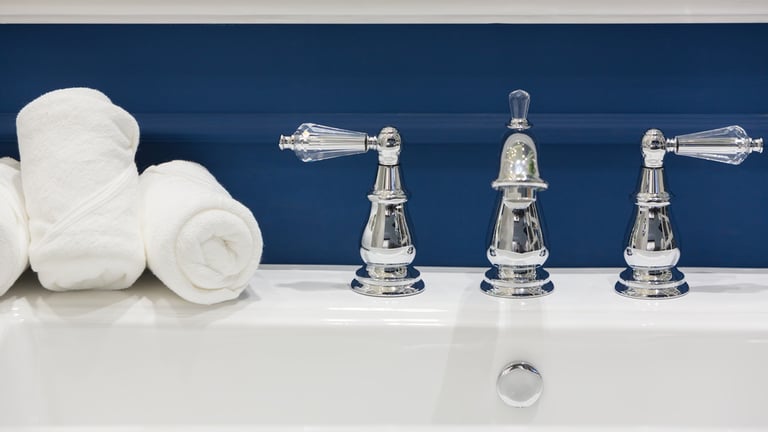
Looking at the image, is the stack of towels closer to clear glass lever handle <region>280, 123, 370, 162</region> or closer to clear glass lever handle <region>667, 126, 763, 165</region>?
clear glass lever handle <region>280, 123, 370, 162</region>

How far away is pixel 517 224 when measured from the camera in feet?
2.32

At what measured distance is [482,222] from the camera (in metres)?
0.83

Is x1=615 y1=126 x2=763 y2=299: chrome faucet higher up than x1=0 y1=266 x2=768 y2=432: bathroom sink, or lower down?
higher up

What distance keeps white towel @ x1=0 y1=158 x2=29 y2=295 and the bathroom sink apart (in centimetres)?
4

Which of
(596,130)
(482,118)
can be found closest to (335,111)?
(482,118)

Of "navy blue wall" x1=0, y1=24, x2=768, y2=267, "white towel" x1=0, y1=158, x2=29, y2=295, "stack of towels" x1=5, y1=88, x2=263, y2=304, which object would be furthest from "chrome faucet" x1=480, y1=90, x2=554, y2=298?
"white towel" x1=0, y1=158, x2=29, y2=295

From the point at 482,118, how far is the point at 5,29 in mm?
472

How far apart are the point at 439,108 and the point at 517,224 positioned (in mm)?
163

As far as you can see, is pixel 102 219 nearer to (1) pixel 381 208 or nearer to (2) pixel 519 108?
(1) pixel 381 208

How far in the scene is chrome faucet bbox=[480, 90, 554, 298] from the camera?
2.22 feet

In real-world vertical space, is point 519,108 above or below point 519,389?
above
